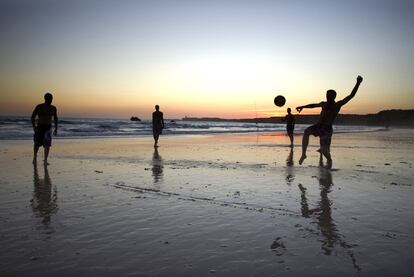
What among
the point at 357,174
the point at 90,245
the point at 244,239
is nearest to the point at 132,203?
the point at 90,245

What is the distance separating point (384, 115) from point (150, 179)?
136940mm

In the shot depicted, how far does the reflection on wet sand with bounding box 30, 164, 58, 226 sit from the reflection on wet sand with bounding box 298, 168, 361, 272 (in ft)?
9.68

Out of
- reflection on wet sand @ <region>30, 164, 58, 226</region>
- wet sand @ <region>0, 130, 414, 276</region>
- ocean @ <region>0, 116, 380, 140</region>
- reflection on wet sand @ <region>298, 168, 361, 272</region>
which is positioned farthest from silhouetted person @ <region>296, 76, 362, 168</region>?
ocean @ <region>0, 116, 380, 140</region>

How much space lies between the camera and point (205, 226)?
3.97 meters

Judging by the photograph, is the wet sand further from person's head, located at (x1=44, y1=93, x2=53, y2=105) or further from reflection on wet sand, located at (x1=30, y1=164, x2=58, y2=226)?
person's head, located at (x1=44, y1=93, x2=53, y2=105)

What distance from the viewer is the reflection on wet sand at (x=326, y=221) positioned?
3.29 metres

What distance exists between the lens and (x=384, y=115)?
5044 inches

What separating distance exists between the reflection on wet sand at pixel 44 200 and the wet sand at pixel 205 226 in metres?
0.02

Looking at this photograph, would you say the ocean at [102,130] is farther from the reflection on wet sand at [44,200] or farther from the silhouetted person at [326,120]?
the silhouetted person at [326,120]

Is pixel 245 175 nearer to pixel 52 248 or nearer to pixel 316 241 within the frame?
pixel 316 241

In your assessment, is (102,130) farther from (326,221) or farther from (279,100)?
(326,221)

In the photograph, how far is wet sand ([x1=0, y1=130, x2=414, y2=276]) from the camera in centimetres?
290

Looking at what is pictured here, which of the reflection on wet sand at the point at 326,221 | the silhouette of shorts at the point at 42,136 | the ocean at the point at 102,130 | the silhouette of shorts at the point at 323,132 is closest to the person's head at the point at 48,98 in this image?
the silhouette of shorts at the point at 42,136

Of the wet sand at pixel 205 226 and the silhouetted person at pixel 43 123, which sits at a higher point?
the silhouetted person at pixel 43 123
